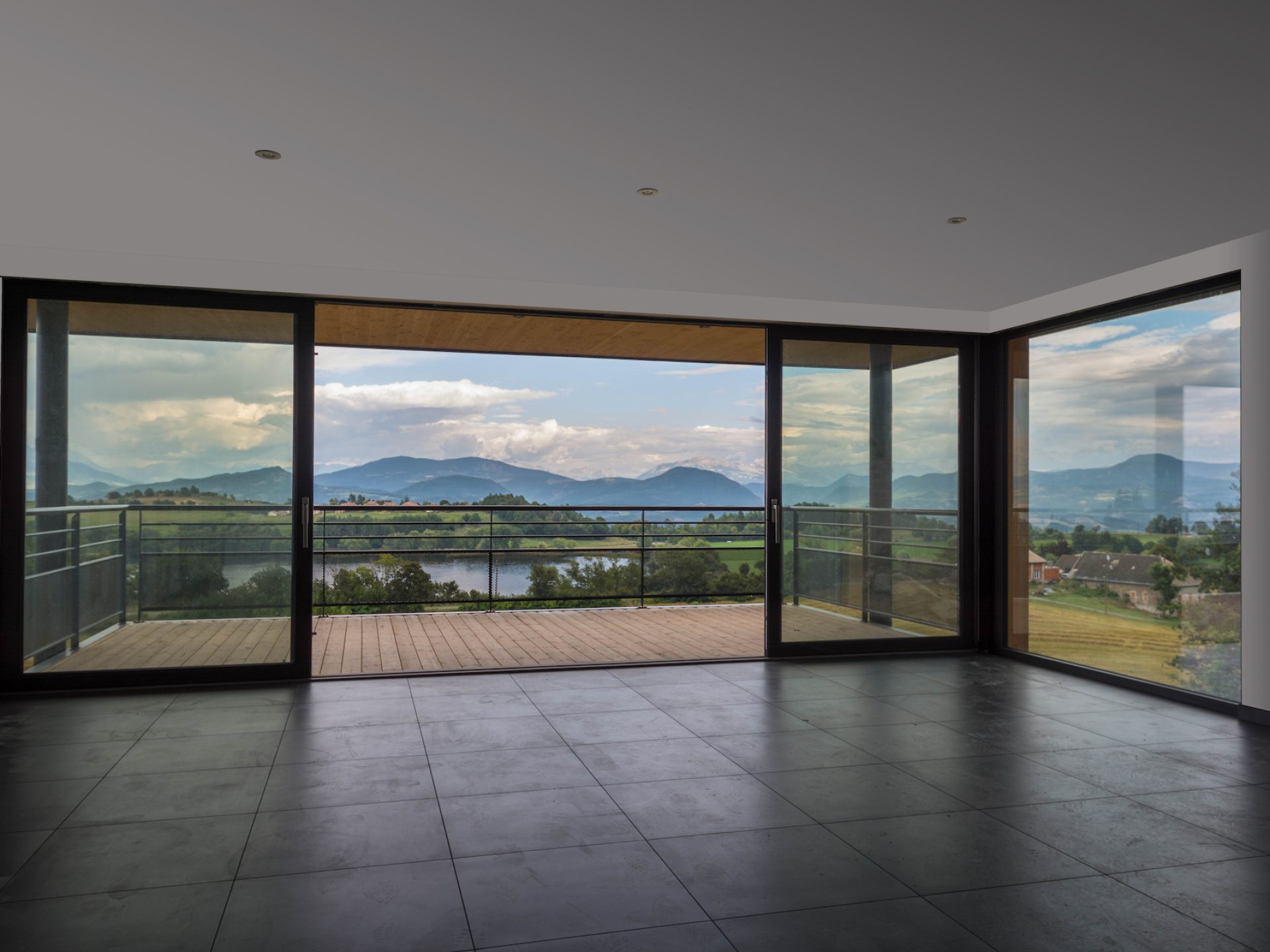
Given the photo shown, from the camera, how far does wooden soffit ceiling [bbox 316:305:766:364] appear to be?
590 centimetres

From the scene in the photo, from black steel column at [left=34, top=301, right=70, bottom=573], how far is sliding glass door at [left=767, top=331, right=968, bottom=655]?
4.18 metres

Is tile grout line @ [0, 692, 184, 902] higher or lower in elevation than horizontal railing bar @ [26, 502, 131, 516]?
lower

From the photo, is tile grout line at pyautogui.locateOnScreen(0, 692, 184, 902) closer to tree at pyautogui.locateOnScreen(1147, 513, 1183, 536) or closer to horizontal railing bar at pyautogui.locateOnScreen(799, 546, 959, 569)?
horizontal railing bar at pyautogui.locateOnScreen(799, 546, 959, 569)

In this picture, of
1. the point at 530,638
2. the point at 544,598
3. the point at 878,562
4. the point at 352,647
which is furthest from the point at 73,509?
the point at 878,562

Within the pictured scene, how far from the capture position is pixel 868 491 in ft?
20.6

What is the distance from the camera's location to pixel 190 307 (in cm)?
514

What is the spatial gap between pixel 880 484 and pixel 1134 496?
5.31 ft

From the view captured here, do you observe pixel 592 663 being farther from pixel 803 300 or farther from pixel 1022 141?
pixel 1022 141

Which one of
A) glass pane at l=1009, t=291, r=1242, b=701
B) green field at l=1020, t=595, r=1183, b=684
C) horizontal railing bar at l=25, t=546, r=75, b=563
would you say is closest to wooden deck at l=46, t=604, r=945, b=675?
horizontal railing bar at l=25, t=546, r=75, b=563

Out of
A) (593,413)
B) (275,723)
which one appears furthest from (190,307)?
(593,413)

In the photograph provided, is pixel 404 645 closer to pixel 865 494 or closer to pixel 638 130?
pixel 865 494

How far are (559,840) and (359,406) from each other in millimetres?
10459

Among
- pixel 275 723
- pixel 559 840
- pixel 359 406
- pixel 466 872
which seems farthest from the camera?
pixel 359 406

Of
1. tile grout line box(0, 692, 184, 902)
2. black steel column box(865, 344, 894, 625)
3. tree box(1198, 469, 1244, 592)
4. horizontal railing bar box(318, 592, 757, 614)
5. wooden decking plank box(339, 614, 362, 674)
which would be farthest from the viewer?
horizontal railing bar box(318, 592, 757, 614)
